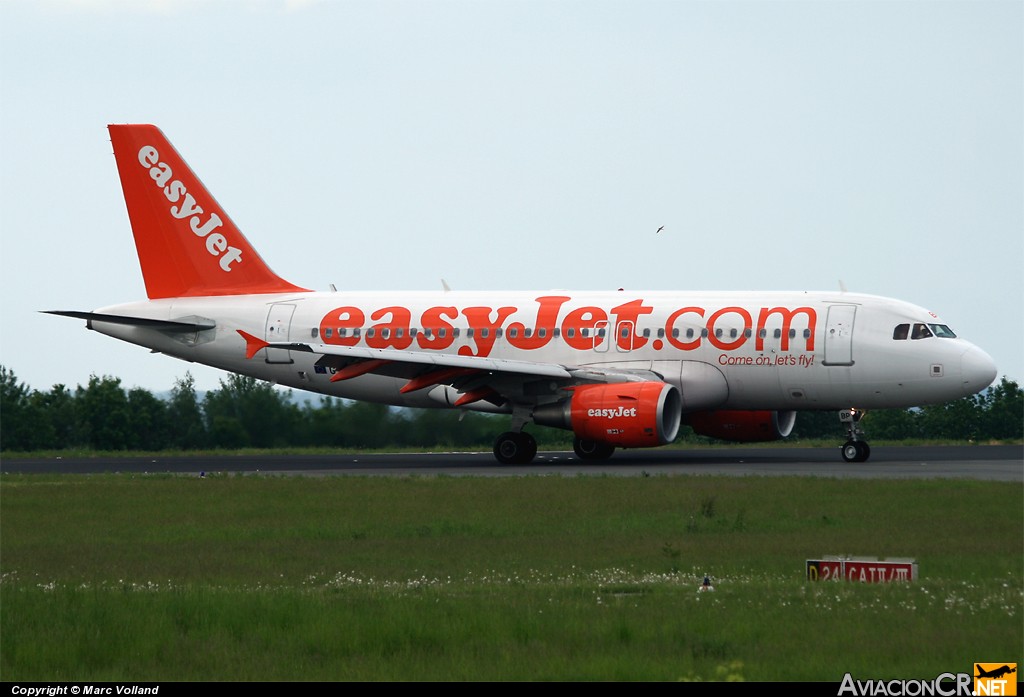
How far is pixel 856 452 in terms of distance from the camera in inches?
1192

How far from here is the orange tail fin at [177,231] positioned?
119 ft

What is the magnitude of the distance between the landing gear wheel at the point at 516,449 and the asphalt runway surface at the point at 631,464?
346mm

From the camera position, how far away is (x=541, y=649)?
1016 centimetres

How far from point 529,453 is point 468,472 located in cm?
314

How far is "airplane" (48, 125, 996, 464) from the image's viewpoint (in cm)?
2992

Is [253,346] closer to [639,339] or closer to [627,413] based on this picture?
[639,339]

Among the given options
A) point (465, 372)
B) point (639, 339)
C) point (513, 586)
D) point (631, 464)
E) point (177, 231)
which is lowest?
point (631, 464)

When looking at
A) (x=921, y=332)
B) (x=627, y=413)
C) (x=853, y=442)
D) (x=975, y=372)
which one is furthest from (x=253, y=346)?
(x=975, y=372)

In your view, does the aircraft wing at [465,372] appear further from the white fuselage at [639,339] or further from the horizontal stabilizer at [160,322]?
the horizontal stabilizer at [160,322]

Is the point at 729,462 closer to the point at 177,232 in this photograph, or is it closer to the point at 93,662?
the point at 177,232

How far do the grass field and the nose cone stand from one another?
7815mm

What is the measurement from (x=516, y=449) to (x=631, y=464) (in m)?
2.74

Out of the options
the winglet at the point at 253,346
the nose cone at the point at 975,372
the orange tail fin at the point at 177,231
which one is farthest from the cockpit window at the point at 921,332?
the orange tail fin at the point at 177,231

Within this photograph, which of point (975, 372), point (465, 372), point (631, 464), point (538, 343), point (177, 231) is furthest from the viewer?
point (177, 231)
